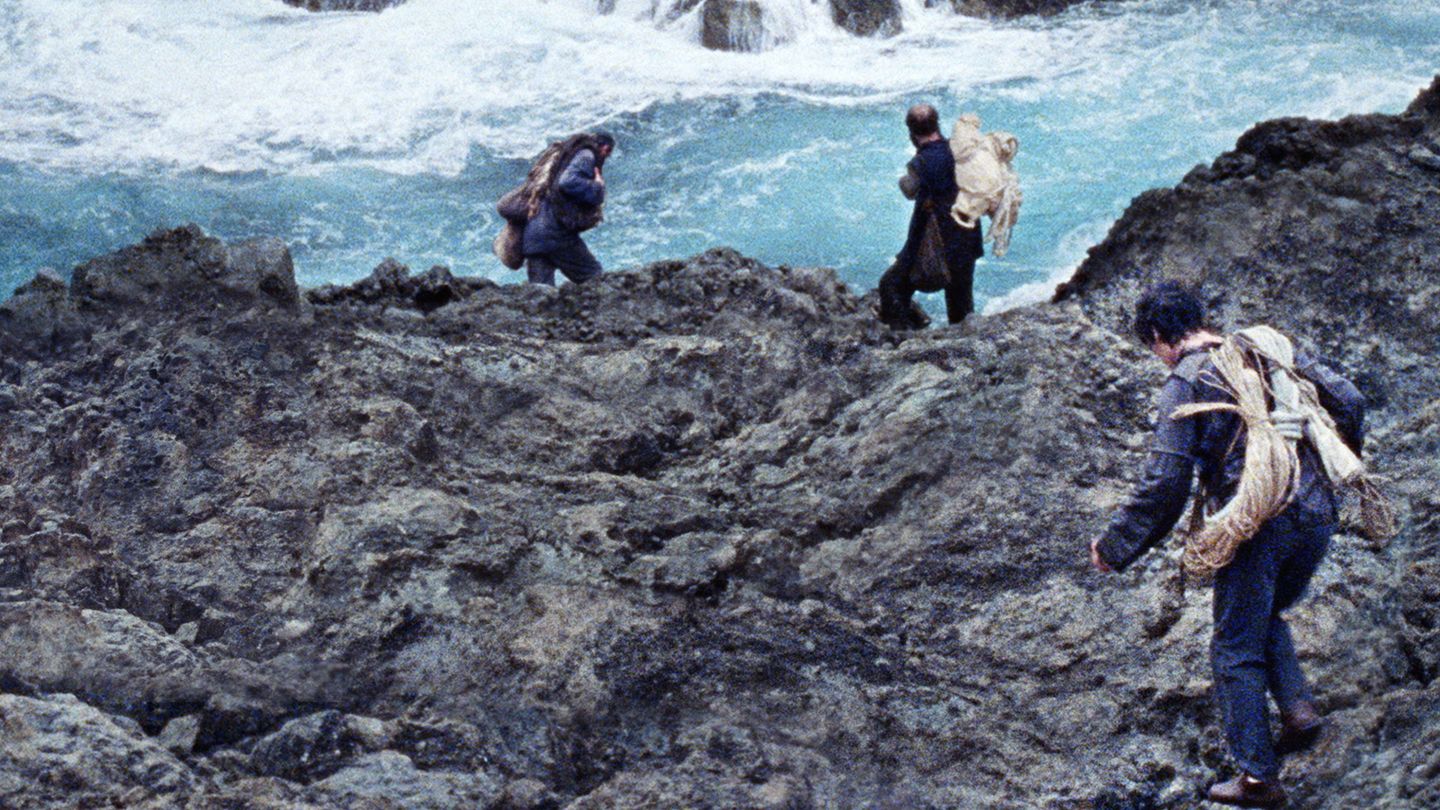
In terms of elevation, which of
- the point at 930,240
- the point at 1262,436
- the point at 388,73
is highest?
the point at 1262,436

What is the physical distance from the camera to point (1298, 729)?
4918mm

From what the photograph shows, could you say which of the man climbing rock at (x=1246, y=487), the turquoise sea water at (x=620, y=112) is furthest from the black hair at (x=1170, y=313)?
the turquoise sea water at (x=620, y=112)

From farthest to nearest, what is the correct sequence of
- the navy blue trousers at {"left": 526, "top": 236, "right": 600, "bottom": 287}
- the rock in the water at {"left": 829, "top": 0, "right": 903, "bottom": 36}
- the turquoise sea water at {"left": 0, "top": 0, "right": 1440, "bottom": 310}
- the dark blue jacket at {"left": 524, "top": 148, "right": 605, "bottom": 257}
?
the rock in the water at {"left": 829, "top": 0, "right": 903, "bottom": 36} → the turquoise sea water at {"left": 0, "top": 0, "right": 1440, "bottom": 310} → the navy blue trousers at {"left": 526, "top": 236, "right": 600, "bottom": 287} → the dark blue jacket at {"left": 524, "top": 148, "right": 605, "bottom": 257}

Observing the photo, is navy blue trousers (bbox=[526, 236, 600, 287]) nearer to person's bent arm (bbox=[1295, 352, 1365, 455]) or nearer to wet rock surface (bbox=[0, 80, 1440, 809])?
wet rock surface (bbox=[0, 80, 1440, 809])

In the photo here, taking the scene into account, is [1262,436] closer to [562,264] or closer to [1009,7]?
[562,264]

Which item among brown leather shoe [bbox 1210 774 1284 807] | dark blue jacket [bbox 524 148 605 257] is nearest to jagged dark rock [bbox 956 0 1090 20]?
dark blue jacket [bbox 524 148 605 257]

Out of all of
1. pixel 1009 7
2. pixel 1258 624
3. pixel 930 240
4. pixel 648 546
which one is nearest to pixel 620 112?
pixel 1009 7

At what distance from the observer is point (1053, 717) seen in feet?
17.6

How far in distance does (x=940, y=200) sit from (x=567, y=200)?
1797 millimetres

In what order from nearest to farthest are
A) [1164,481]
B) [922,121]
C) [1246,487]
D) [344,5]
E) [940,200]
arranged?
[1246,487]
[1164,481]
[922,121]
[940,200]
[344,5]

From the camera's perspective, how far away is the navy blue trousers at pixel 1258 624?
4.68m

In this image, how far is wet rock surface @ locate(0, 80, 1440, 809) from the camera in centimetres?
509

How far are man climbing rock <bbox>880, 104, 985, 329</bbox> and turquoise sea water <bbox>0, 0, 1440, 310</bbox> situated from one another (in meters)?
3.79

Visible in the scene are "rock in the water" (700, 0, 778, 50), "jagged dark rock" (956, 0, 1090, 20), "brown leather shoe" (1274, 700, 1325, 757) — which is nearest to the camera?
"brown leather shoe" (1274, 700, 1325, 757)
